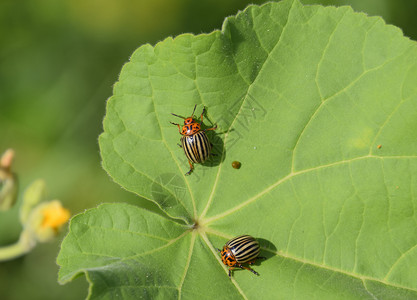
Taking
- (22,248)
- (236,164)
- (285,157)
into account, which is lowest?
(285,157)

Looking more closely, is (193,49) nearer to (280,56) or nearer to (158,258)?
(280,56)

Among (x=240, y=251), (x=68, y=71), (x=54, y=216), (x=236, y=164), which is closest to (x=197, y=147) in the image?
(x=236, y=164)

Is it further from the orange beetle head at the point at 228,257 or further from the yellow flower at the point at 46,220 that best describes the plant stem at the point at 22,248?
the orange beetle head at the point at 228,257

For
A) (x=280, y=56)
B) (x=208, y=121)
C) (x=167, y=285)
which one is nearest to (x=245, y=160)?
(x=208, y=121)

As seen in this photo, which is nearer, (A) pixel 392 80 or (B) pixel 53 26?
(A) pixel 392 80

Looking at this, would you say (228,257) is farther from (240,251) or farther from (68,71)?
(68,71)

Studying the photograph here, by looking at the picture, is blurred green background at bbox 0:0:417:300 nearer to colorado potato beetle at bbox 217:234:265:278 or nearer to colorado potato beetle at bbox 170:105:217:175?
colorado potato beetle at bbox 170:105:217:175
